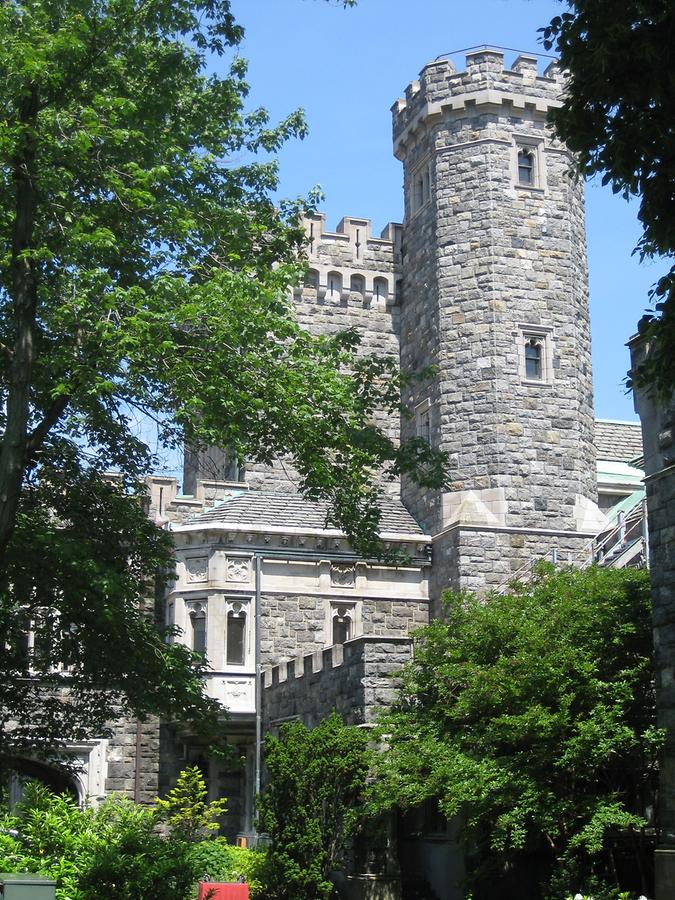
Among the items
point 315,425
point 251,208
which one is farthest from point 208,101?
point 315,425

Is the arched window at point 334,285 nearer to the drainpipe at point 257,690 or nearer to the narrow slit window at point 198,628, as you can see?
the drainpipe at point 257,690

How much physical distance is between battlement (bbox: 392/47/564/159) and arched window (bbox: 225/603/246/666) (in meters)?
12.5

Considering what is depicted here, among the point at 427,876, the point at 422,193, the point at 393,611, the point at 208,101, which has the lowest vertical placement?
the point at 427,876

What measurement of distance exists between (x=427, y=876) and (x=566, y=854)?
17.9 ft

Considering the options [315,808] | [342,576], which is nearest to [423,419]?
[342,576]

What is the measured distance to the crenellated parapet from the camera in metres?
33.7

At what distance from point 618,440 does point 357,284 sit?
970 centimetres

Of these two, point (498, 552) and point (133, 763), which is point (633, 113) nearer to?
point (498, 552)

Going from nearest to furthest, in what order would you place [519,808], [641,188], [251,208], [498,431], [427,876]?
1. [641,188]
2. [519,808]
3. [251,208]
4. [427,876]
5. [498,431]

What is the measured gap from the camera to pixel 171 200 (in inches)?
630

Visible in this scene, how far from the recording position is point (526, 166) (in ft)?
101

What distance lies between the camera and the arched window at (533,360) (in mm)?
29575

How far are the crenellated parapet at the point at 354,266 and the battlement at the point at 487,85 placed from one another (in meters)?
3.54

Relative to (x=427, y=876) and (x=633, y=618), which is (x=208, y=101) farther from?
(x=427, y=876)
